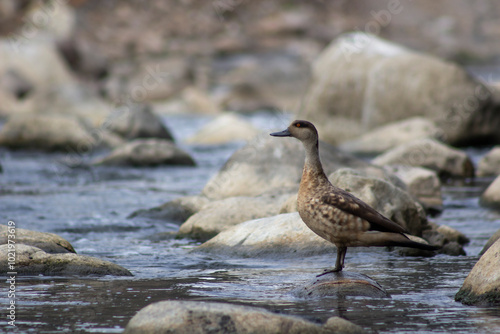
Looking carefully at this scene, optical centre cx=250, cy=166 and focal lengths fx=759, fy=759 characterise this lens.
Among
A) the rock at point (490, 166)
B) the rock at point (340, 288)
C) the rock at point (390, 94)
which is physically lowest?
the rock at point (340, 288)

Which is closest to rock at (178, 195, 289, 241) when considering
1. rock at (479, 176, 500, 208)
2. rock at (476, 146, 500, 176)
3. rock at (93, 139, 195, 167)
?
rock at (479, 176, 500, 208)

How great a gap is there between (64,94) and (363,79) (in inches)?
614

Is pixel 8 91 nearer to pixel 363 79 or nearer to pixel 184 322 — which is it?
pixel 363 79

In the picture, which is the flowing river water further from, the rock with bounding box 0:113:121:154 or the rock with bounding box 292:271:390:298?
the rock with bounding box 0:113:121:154

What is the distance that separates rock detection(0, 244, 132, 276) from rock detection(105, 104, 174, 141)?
44.0 feet

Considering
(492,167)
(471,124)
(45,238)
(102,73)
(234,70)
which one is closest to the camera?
(45,238)

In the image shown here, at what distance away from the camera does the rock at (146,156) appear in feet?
52.8

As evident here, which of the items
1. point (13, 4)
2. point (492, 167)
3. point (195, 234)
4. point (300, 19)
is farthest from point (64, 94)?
point (300, 19)

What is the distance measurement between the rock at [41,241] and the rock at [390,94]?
12.9m

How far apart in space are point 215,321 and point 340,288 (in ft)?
5.15

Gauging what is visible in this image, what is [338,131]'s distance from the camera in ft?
64.5

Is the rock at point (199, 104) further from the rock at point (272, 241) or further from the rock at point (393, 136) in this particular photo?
the rock at point (272, 241)

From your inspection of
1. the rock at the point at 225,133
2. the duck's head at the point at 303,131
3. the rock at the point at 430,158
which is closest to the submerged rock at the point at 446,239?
the duck's head at the point at 303,131

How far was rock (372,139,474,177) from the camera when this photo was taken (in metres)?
13.8
